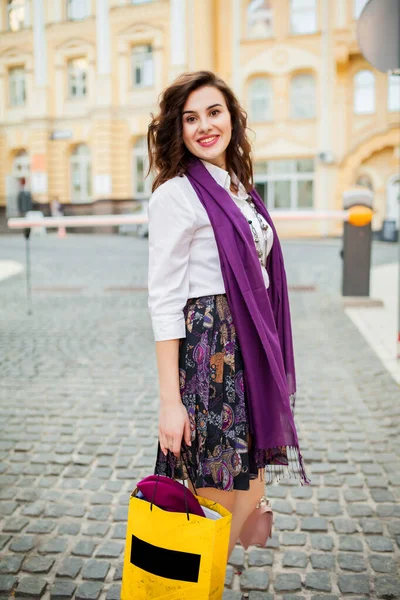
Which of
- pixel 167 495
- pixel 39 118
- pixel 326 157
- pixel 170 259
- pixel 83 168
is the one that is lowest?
pixel 167 495

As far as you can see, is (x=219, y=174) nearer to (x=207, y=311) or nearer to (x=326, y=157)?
(x=207, y=311)

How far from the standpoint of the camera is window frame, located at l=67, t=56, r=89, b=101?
87.7 feet

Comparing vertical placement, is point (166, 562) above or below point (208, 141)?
below

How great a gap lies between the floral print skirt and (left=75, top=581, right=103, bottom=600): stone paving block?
723mm

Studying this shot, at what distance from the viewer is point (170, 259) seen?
5.61ft

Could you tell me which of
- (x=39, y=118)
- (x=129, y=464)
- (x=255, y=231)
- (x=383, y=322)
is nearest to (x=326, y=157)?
(x=39, y=118)

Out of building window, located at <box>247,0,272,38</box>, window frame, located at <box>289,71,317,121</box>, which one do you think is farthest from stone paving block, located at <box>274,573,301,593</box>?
building window, located at <box>247,0,272,38</box>

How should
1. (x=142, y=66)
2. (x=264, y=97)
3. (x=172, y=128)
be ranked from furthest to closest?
(x=142, y=66) < (x=264, y=97) < (x=172, y=128)

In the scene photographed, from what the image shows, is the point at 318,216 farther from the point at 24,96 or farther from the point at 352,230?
the point at 24,96

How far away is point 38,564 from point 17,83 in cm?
2903

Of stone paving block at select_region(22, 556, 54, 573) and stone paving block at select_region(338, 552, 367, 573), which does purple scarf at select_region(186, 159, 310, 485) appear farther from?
stone paving block at select_region(22, 556, 54, 573)

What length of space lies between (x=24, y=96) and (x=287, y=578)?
28.9 meters

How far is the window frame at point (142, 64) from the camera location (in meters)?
25.5

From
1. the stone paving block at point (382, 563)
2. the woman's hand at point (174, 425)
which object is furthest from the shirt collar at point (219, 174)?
the stone paving block at point (382, 563)
